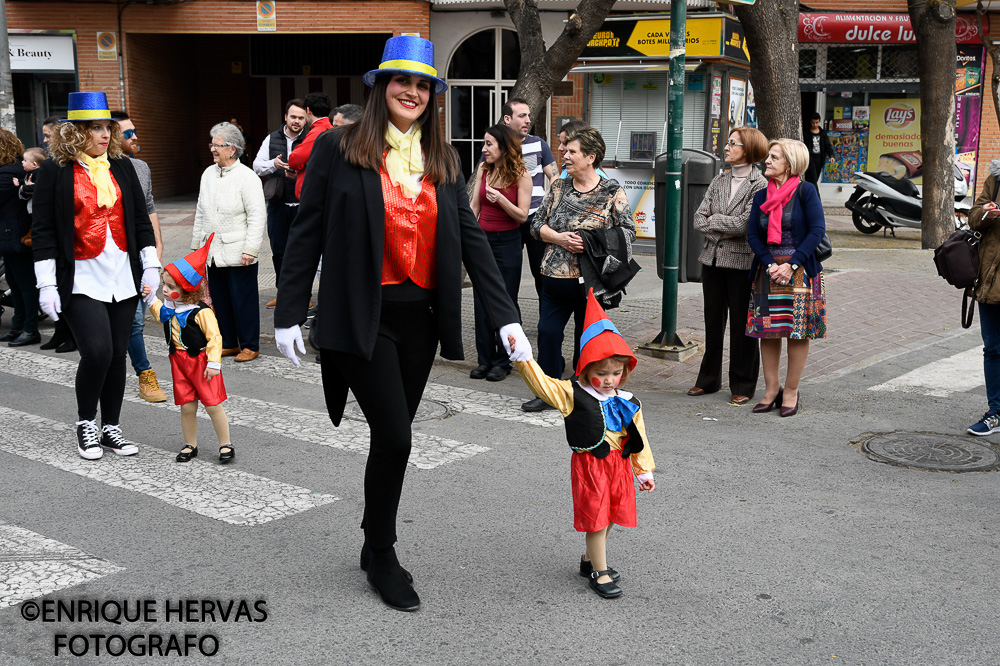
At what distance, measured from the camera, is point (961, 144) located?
2089 cm

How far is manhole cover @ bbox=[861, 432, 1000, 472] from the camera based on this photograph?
18.5 feet

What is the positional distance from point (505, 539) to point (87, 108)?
3.49 m

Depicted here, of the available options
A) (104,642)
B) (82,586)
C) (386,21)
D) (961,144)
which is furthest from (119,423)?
(961,144)

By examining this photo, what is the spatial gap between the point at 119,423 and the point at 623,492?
3.88 metres

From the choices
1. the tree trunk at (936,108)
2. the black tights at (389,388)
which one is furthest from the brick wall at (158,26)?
the black tights at (389,388)

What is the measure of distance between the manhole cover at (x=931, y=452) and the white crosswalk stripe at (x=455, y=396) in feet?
6.36

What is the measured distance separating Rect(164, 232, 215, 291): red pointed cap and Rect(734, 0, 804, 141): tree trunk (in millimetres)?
7951

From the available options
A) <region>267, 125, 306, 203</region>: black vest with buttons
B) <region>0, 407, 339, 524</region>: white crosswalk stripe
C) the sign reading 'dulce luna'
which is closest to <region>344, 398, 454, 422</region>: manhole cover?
<region>0, 407, 339, 524</region>: white crosswalk stripe

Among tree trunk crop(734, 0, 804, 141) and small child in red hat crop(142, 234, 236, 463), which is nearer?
small child in red hat crop(142, 234, 236, 463)

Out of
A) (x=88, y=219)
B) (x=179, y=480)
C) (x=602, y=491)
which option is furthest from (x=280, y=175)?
(x=602, y=491)

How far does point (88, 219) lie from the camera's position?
5.79 metres

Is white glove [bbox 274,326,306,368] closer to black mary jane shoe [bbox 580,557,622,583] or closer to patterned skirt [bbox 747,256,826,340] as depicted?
black mary jane shoe [bbox 580,557,622,583]

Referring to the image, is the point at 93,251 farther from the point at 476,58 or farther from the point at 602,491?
the point at 476,58

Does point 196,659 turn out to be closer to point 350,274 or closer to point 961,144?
Result: point 350,274
